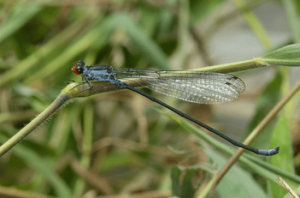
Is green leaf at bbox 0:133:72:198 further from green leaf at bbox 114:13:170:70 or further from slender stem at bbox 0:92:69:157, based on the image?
slender stem at bbox 0:92:69:157

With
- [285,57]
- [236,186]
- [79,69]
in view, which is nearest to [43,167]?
[79,69]

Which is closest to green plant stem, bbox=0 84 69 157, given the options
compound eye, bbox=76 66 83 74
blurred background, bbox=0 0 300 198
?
compound eye, bbox=76 66 83 74

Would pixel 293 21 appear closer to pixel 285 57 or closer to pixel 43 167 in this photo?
pixel 285 57

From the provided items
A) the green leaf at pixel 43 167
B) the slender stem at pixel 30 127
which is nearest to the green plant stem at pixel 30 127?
the slender stem at pixel 30 127

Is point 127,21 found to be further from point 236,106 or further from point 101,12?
point 236,106

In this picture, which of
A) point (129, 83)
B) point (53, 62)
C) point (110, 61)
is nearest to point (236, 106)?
point (110, 61)

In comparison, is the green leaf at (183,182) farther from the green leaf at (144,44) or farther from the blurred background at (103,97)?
the green leaf at (144,44)

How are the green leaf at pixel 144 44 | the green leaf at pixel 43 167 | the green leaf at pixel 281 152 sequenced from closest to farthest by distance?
the green leaf at pixel 281 152 < the green leaf at pixel 43 167 < the green leaf at pixel 144 44
